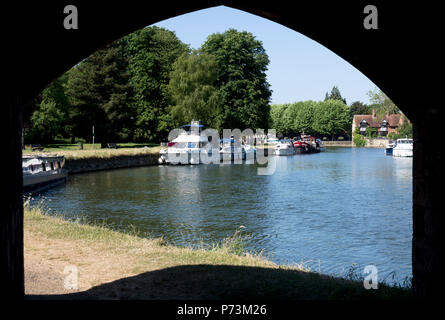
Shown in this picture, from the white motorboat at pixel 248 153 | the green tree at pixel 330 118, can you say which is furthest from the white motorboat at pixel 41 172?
the green tree at pixel 330 118

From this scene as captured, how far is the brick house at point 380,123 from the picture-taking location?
377 feet

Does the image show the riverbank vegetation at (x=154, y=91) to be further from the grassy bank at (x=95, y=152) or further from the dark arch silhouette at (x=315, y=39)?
the dark arch silhouette at (x=315, y=39)

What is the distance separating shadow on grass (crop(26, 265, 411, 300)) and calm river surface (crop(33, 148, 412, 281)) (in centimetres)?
174

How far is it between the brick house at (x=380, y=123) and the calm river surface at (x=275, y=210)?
84.0m

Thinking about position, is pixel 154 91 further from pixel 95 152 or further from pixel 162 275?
pixel 162 275

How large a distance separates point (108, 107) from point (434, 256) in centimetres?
4991

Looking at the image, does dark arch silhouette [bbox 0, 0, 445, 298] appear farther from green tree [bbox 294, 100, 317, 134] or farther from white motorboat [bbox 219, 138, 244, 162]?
green tree [bbox 294, 100, 317, 134]

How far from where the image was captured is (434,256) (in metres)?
5.35

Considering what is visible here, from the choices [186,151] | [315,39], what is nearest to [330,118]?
[186,151]

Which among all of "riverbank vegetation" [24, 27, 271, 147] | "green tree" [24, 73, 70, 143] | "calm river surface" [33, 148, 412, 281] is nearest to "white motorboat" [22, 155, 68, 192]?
"calm river surface" [33, 148, 412, 281]

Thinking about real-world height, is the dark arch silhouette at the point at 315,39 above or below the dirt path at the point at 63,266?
above

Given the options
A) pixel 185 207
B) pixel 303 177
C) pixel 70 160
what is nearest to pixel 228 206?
pixel 185 207

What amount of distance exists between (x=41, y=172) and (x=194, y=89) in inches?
1264

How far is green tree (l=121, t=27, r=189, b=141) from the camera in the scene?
6059 centimetres
